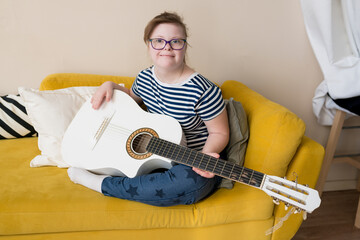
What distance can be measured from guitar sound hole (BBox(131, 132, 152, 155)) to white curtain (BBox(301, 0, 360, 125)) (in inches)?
45.5

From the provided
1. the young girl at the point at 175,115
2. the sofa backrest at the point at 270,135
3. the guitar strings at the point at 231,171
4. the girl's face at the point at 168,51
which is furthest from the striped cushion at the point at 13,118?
the sofa backrest at the point at 270,135

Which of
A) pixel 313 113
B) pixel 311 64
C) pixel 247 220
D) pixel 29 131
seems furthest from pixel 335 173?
pixel 29 131

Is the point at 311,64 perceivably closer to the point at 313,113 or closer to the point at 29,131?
the point at 313,113

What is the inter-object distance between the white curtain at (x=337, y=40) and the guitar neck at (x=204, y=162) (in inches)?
40.6

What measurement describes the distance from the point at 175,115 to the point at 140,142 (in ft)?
0.63

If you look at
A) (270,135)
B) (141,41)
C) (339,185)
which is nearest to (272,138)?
(270,135)

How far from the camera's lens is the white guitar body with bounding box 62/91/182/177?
1.14 m

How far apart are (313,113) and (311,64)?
347mm

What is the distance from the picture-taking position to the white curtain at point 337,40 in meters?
1.56

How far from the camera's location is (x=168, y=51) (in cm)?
118

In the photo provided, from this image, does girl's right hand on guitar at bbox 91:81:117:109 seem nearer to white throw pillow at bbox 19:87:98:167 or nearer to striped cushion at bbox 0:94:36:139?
white throw pillow at bbox 19:87:98:167

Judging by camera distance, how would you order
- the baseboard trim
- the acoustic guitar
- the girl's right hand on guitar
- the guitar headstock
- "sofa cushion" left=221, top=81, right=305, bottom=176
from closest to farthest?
1. the guitar headstock
2. the acoustic guitar
3. "sofa cushion" left=221, top=81, right=305, bottom=176
4. the girl's right hand on guitar
5. the baseboard trim

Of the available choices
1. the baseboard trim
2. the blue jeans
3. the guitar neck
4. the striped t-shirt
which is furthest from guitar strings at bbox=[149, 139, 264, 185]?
the baseboard trim

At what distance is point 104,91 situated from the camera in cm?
132
